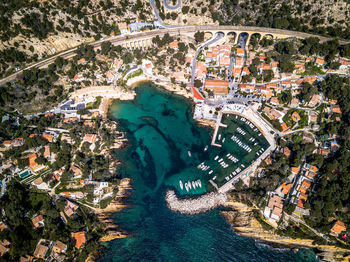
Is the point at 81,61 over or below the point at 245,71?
over

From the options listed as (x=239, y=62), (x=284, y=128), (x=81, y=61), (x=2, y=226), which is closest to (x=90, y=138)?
(x=2, y=226)

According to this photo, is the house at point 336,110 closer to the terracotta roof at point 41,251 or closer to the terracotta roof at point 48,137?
the terracotta roof at point 48,137

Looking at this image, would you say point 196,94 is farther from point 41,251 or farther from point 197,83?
point 41,251

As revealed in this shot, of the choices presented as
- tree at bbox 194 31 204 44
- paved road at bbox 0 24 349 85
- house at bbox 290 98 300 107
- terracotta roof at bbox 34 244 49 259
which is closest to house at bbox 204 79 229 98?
tree at bbox 194 31 204 44

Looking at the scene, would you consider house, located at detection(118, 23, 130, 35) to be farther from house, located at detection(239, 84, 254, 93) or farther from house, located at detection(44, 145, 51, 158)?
house, located at detection(44, 145, 51, 158)

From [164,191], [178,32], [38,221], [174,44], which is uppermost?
Answer: [178,32]

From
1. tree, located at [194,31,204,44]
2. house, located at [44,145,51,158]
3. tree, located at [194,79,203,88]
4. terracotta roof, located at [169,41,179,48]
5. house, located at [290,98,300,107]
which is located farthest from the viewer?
terracotta roof, located at [169,41,179,48]

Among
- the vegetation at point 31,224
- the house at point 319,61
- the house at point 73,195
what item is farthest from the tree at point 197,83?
the vegetation at point 31,224
